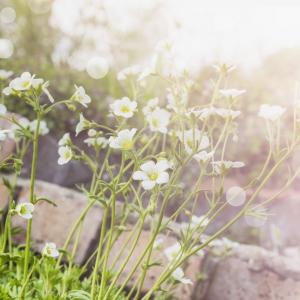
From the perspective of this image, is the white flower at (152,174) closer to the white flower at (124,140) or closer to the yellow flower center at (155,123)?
the white flower at (124,140)

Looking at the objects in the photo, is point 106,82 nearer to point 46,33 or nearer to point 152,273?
point 46,33

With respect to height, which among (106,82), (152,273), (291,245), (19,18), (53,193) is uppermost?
(19,18)

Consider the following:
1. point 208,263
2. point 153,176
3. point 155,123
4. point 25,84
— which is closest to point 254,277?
point 208,263

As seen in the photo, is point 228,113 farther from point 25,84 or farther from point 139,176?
point 25,84

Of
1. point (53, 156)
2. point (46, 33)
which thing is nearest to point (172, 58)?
point (53, 156)

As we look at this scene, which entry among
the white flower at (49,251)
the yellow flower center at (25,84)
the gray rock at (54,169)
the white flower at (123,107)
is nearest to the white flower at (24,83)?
the yellow flower center at (25,84)

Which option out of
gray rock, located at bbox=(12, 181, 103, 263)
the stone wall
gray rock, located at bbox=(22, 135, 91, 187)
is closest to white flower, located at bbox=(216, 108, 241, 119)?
the stone wall
